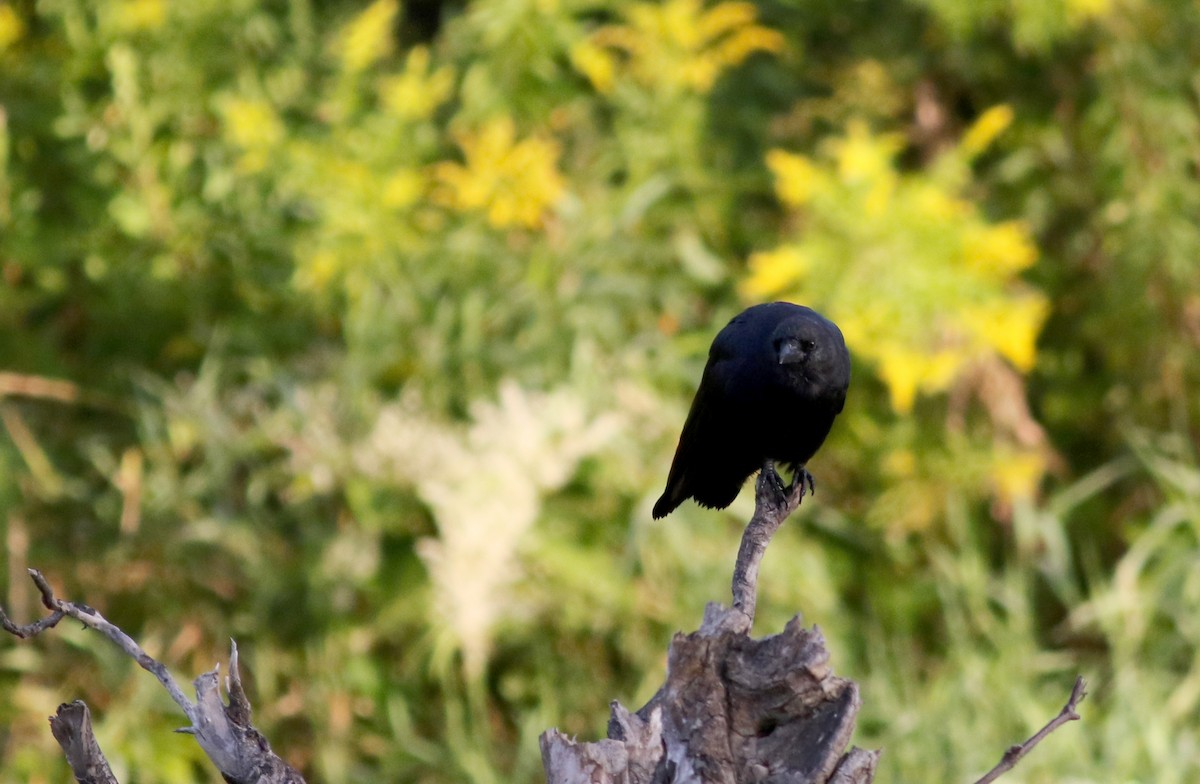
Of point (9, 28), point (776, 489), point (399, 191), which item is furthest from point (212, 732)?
point (9, 28)

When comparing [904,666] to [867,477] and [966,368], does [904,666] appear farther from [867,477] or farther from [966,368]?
[966,368]

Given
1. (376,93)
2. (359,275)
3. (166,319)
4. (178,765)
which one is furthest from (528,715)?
(376,93)

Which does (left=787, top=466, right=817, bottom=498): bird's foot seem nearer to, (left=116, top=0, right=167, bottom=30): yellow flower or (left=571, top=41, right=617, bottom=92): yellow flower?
(left=571, top=41, right=617, bottom=92): yellow flower

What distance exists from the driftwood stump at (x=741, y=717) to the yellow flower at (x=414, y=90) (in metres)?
3.43

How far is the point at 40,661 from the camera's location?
5.03 m

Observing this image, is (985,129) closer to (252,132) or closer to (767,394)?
(252,132)

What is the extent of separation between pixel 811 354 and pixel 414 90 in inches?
113

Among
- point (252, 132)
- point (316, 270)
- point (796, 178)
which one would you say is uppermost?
point (252, 132)

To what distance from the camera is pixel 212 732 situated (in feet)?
5.94

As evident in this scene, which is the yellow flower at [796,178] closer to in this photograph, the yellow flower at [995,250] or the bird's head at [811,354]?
the yellow flower at [995,250]

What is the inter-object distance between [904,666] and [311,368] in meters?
2.26

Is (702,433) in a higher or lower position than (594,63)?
lower

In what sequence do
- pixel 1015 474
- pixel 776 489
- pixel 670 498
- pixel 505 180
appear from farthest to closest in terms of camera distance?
pixel 1015 474 → pixel 505 180 → pixel 670 498 → pixel 776 489

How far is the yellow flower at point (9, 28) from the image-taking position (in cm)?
527
